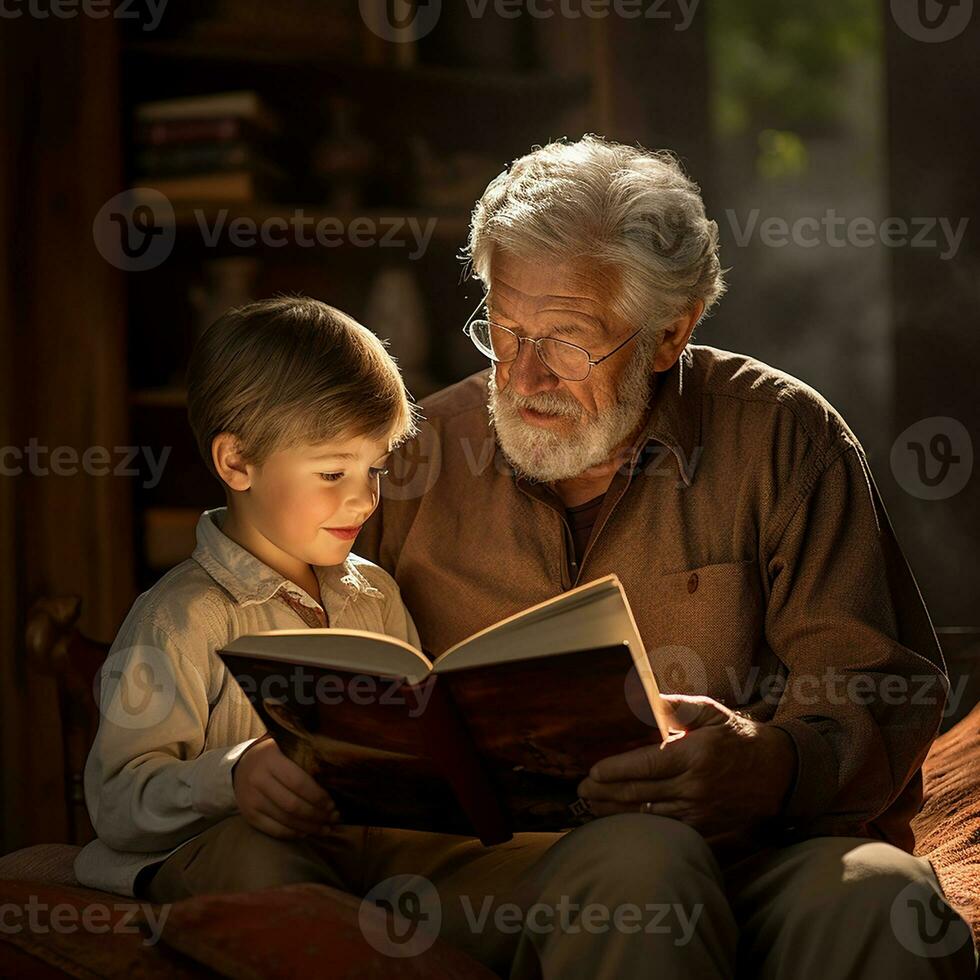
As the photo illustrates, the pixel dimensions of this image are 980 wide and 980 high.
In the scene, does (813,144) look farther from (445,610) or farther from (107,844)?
(107,844)

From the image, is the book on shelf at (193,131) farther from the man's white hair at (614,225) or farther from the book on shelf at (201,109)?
the man's white hair at (614,225)

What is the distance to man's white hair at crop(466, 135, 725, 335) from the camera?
1.79 metres

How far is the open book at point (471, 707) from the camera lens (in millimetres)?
1227

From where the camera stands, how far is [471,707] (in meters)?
1.27

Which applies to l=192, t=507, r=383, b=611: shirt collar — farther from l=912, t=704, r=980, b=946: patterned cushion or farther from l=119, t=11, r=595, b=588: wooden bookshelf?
l=119, t=11, r=595, b=588: wooden bookshelf

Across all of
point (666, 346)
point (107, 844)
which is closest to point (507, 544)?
point (666, 346)

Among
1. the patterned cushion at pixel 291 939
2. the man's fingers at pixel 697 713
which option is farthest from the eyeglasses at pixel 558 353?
the patterned cushion at pixel 291 939

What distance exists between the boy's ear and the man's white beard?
36 cm

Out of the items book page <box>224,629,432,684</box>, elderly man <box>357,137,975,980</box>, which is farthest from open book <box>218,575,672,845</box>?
elderly man <box>357,137,975,980</box>

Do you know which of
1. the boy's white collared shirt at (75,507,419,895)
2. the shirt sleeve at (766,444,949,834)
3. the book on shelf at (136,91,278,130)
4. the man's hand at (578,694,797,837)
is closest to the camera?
the man's hand at (578,694,797,837)

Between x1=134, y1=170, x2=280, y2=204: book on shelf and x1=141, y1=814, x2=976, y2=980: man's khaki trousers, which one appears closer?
x1=141, y1=814, x2=976, y2=980: man's khaki trousers

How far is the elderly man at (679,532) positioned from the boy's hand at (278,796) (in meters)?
0.23

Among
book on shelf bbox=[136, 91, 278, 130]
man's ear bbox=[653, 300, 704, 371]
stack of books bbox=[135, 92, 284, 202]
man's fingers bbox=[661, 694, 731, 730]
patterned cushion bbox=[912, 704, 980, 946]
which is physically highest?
book on shelf bbox=[136, 91, 278, 130]

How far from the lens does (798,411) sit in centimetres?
182
